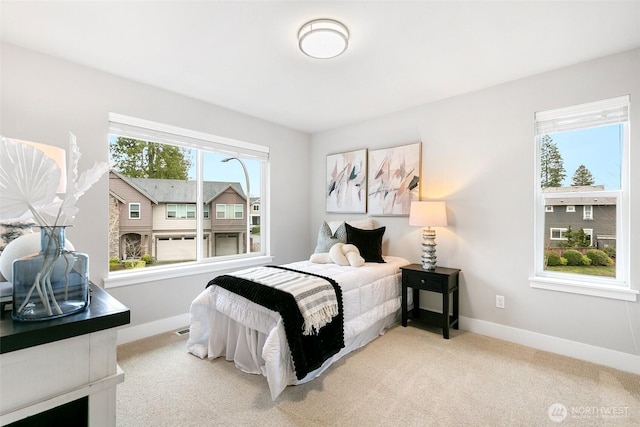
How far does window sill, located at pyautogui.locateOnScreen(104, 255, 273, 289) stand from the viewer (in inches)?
106

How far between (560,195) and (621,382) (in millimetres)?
1465

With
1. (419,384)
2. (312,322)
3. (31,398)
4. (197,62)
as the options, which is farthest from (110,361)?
(197,62)

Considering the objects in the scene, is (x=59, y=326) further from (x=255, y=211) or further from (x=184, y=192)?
(x=255, y=211)

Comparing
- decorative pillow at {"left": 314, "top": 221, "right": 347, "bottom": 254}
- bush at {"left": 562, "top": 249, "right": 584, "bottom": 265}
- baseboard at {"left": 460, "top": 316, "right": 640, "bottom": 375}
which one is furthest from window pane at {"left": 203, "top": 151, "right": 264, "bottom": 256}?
bush at {"left": 562, "top": 249, "right": 584, "bottom": 265}

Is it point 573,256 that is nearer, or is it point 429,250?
point 573,256

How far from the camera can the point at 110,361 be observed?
85 centimetres

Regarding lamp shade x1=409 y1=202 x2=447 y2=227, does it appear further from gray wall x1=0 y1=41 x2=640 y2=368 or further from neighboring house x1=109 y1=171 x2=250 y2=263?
neighboring house x1=109 y1=171 x2=250 y2=263

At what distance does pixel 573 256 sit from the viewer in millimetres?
2602

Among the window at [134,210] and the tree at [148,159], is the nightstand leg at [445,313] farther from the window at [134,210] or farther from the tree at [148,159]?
the window at [134,210]

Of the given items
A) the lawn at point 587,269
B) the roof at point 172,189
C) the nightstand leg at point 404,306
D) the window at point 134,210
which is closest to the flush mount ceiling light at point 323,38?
the roof at point 172,189

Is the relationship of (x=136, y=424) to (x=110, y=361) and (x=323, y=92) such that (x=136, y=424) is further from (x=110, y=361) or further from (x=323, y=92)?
(x=323, y=92)

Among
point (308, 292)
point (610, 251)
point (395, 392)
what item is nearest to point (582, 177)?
point (610, 251)

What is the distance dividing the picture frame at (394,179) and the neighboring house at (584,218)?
1242mm

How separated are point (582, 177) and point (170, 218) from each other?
4017 mm
